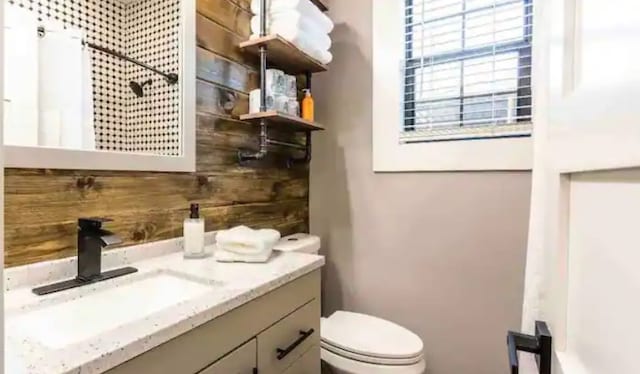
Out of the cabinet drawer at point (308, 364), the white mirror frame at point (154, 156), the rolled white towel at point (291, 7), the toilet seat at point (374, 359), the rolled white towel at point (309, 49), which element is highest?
the rolled white towel at point (291, 7)

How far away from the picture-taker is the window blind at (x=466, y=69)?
157cm

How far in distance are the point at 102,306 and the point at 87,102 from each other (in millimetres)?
666

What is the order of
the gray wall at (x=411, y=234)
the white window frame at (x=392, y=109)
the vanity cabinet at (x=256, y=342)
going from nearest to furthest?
the vanity cabinet at (x=256, y=342), the gray wall at (x=411, y=234), the white window frame at (x=392, y=109)

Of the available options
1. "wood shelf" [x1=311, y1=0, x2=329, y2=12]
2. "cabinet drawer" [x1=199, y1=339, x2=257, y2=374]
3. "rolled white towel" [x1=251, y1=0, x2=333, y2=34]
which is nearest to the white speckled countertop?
"cabinet drawer" [x1=199, y1=339, x2=257, y2=374]

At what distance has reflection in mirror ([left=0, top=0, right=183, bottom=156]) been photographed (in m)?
0.98

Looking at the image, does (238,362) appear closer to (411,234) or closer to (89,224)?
(89,224)

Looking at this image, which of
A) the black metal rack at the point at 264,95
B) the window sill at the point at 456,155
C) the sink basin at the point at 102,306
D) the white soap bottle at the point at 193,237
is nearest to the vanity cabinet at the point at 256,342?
the sink basin at the point at 102,306

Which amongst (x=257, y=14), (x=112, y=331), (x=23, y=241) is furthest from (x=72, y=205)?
(x=257, y=14)

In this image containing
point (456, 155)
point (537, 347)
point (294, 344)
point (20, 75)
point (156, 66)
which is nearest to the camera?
point (537, 347)

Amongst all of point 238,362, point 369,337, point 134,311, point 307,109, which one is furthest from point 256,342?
point 307,109

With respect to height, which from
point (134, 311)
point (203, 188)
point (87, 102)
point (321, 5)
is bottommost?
point (134, 311)

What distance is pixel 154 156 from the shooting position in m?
1.22

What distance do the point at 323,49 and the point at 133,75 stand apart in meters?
0.83

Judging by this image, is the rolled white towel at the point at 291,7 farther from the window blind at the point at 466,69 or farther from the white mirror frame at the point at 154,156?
the window blind at the point at 466,69
